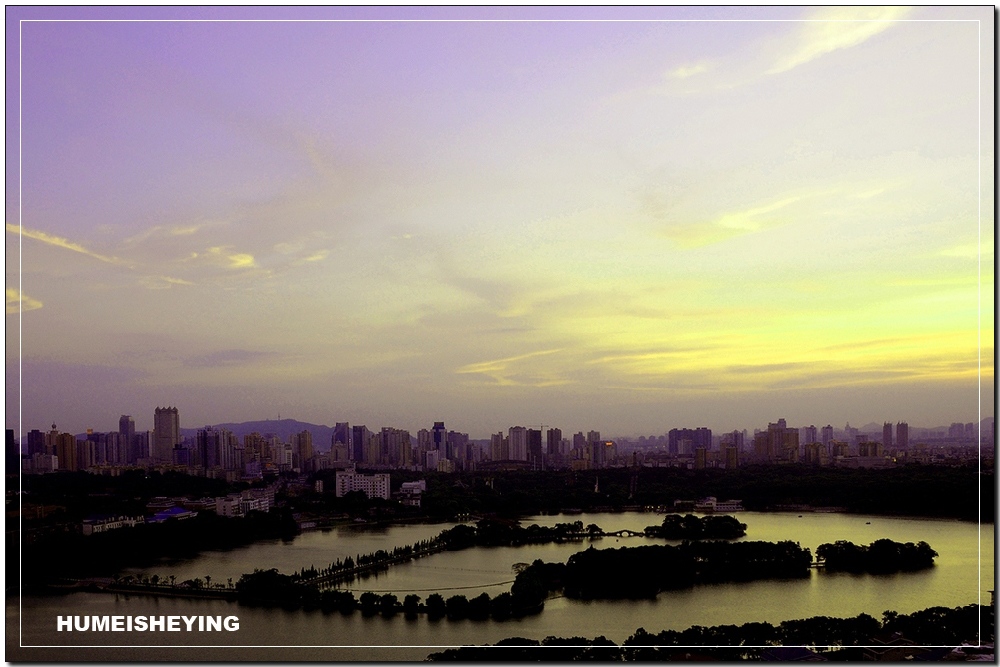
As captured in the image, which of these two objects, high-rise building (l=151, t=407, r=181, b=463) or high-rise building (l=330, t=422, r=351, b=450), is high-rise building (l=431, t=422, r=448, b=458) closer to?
high-rise building (l=330, t=422, r=351, b=450)

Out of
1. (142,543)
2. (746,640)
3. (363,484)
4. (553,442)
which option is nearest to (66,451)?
(142,543)

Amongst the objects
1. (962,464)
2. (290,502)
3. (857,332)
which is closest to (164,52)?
(290,502)

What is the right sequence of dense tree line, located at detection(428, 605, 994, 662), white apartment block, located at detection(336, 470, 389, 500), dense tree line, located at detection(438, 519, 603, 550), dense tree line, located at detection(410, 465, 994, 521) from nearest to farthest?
1. dense tree line, located at detection(428, 605, 994, 662)
2. dense tree line, located at detection(410, 465, 994, 521)
3. dense tree line, located at detection(438, 519, 603, 550)
4. white apartment block, located at detection(336, 470, 389, 500)

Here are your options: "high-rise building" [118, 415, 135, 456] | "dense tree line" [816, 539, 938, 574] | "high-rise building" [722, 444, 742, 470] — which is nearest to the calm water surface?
"dense tree line" [816, 539, 938, 574]

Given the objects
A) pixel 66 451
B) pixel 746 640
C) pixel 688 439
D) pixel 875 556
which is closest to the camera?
pixel 746 640

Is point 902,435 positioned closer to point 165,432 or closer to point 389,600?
point 389,600

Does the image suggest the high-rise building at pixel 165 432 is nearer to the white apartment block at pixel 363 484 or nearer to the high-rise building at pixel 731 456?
the white apartment block at pixel 363 484

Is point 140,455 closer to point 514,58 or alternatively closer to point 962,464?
point 514,58
